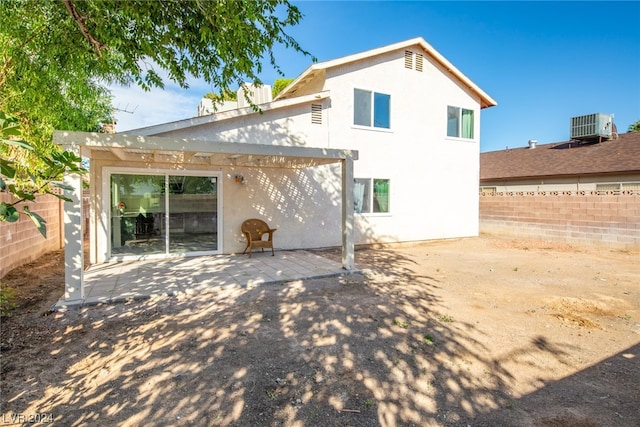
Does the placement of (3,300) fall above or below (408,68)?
below

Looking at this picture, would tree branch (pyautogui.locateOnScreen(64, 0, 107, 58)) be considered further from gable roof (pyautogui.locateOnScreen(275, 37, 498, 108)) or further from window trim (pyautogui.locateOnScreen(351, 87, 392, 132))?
window trim (pyautogui.locateOnScreen(351, 87, 392, 132))

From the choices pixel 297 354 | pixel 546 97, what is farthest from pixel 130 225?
pixel 546 97

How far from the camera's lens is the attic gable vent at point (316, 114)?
1086cm

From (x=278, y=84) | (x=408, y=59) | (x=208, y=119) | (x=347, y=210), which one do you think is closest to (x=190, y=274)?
(x=347, y=210)

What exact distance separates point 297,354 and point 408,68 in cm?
1164

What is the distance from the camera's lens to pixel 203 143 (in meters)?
6.41

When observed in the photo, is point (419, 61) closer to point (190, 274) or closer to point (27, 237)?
point (190, 274)

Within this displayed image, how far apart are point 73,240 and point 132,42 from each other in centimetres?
320

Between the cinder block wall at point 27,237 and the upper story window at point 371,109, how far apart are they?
9.37 m

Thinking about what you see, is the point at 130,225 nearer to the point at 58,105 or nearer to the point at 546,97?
the point at 58,105

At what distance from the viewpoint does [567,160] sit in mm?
17656

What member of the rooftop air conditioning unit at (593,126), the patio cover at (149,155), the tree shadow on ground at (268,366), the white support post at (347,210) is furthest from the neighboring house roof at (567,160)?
the tree shadow on ground at (268,366)

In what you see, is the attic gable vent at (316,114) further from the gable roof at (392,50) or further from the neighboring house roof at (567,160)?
the neighboring house roof at (567,160)

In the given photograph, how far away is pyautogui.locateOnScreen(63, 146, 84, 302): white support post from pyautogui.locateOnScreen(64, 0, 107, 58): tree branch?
1.61 m
